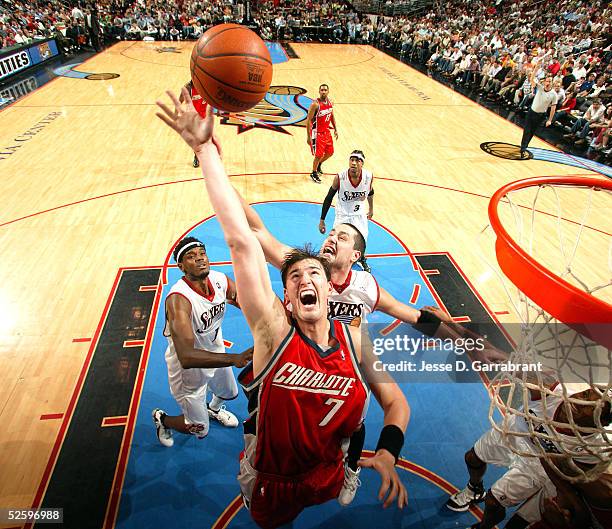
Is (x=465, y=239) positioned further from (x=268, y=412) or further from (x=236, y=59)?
(x=268, y=412)

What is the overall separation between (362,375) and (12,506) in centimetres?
289

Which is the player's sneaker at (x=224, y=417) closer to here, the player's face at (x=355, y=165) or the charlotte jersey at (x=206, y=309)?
the charlotte jersey at (x=206, y=309)

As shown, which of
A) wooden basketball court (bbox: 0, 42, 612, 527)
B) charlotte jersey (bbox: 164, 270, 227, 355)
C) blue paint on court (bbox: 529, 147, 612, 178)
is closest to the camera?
charlotte jersey (bbox: 164, 270, 227, 355)

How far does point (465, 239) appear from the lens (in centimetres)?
647

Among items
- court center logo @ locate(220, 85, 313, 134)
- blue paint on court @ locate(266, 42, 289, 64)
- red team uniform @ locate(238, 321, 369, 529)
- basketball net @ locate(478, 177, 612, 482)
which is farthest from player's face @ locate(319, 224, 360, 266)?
blue paint on court @ locate(266, 42, 289, 64)

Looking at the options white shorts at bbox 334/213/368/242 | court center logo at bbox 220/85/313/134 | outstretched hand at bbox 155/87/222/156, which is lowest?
court center logo at bbox 220/85/313/134

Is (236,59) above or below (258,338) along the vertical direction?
above

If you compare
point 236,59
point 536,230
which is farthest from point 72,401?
point 536,230

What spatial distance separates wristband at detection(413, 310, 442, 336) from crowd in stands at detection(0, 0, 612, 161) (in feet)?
27.8

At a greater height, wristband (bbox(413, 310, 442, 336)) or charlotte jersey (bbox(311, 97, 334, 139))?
charlotte jersey (bbox(311, 97, 334, 139))

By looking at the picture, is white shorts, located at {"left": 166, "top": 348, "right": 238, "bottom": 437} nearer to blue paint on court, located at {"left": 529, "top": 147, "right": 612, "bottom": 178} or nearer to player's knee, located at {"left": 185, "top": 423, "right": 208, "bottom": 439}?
player's knee, located at {"left": 185, "top": 423, "right": 208, "bottom": 439}

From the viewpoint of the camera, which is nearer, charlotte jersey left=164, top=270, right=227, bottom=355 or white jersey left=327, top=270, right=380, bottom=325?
charlotte jersey left=164, top=270, right=227, bottom=355

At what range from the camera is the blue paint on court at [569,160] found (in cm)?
911

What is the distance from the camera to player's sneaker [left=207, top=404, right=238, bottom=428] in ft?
12.2
